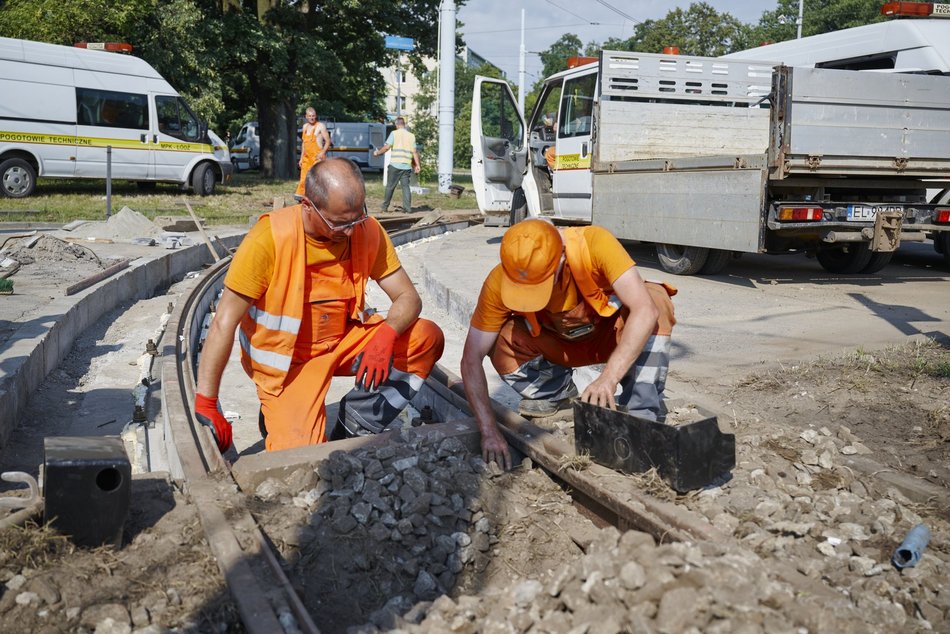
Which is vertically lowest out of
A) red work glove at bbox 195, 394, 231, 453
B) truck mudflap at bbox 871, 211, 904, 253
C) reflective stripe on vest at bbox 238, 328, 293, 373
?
red work glove at bbox 195, 394, 231, 453

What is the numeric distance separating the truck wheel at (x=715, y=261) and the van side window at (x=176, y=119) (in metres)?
13.3

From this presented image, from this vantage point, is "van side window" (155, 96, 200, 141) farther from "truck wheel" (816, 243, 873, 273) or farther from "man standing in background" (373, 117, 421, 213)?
"truck wheel" (816, 243, 873, 273)

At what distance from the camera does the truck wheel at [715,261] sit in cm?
954

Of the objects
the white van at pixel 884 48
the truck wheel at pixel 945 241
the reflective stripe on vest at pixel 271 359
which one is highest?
the white van at pixel 884 48

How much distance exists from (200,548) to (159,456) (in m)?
1.81

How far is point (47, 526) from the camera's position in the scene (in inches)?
111

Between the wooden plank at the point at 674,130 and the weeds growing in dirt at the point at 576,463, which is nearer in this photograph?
the weeds growing in dirt at the point at 576,463

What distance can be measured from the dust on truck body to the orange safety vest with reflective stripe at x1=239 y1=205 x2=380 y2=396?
5197 millimetres

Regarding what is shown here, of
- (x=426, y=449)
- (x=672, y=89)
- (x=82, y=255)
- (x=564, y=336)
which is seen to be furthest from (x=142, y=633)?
(x=672, y=89)

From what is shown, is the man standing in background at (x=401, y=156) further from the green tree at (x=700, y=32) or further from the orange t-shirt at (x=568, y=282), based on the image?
the green tree at (x=700, y=32)

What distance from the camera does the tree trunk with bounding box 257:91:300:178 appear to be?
88.5ft

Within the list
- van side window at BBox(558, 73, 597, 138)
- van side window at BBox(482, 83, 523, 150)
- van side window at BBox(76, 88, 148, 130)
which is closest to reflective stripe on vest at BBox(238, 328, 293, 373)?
van side window at BBox(558, 73, 597, 138)

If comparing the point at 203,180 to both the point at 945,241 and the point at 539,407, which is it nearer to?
the point at 945,241

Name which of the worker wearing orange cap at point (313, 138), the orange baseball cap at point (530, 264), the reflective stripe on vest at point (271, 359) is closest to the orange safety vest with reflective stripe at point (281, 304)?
the reflective stripe on vest at point (271, 359)
